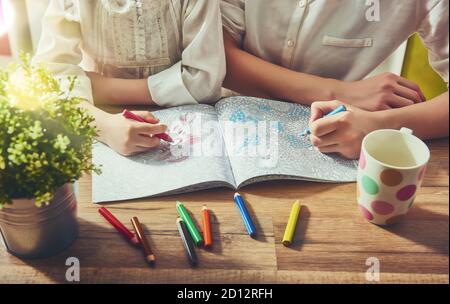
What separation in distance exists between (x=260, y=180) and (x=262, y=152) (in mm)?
49

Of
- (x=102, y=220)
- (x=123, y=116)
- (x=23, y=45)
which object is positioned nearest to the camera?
(x=102, y=220)

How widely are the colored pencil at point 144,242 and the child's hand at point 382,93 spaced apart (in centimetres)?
37

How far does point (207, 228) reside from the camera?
54 cm

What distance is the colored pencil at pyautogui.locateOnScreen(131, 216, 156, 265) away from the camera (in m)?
0.51

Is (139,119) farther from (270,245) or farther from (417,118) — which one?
(417,118)

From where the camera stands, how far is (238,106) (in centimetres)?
72

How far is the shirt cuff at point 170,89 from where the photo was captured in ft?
2.43

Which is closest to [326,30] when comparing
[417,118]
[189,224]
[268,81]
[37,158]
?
[268,81]

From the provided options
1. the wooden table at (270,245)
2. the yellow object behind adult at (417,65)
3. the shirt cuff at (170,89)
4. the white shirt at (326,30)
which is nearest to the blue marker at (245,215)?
the wooden table at (270,245)

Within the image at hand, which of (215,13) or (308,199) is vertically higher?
(215,13)

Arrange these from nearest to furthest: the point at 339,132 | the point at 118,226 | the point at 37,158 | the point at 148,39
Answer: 1. the point at 37,158
2. the point at 118,226
3. the point at 339,132
4. the point at 148,39

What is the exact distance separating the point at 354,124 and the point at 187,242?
10.7 inches

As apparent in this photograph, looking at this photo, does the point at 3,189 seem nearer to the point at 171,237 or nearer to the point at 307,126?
the point at 171,237
